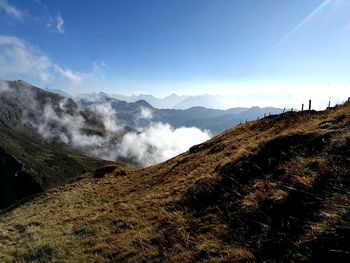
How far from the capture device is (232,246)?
37.5 feet

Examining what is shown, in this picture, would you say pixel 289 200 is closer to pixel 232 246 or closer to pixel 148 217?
pixel 232 246

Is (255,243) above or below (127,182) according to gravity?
above

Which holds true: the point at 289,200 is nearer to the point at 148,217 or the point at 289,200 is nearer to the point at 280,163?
the point at 280,163

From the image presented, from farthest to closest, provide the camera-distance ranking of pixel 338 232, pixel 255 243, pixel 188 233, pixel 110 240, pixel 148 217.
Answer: pixel 148 217 → pixel 110 240 → pixel 188 233 → pixel 255 243 → pixel 338 232

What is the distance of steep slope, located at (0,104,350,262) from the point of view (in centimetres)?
1038

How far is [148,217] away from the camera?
17719 mm

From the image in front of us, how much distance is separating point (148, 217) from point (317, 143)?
10.1 m

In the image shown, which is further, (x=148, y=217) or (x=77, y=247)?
(x=148, y=217)

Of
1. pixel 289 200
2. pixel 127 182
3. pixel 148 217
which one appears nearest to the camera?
pixel 289 200

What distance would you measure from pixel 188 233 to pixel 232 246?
2.64 m

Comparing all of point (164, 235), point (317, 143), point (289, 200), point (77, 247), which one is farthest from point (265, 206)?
point (77, 247)

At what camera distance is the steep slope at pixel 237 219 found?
1038 centimetres

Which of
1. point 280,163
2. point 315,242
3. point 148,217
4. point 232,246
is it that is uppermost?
point 280,163

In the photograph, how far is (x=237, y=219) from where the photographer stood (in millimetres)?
13078
